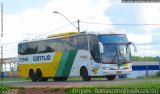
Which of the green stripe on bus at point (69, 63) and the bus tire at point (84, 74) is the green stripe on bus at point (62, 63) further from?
the bus tire at point (84, 74)

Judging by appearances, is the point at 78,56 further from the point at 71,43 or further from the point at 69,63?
the point at 69,63

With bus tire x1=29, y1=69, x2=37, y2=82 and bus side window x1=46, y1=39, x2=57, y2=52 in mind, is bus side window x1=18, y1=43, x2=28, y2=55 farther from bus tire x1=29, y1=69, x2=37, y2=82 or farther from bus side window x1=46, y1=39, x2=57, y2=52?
bus side window x1=46, y1=39, x2=57, y2=52

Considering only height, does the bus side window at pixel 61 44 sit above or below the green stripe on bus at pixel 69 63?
above

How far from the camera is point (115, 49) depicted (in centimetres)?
3291

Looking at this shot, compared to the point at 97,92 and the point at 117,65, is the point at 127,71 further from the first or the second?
the point at 97,92

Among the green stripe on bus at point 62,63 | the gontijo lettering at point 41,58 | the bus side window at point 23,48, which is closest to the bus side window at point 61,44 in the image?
the green stripe on bus at point 62,63

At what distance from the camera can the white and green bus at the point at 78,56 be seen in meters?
32.9

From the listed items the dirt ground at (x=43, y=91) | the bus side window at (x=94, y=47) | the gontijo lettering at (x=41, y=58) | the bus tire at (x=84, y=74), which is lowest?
the dirt ground at (x=43, y=91)

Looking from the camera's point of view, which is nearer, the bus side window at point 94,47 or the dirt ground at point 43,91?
the dirt ground at point 43,91

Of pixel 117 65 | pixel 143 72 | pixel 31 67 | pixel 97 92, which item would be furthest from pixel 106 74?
pixel 143 72

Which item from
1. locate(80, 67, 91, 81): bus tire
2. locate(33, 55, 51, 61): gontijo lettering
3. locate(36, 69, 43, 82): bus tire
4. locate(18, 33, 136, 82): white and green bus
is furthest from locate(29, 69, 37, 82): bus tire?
locate(80, 67, 91, 81): bus tire

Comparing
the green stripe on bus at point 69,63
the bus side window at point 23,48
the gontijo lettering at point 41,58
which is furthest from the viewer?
the bus side window at point 23,48

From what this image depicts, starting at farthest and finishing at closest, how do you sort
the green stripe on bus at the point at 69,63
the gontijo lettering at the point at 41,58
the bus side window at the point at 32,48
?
the bus side window at the point at 32,48
the gontijo lettering at the point at 41,58
the green stripe on bus at the point at 69,63

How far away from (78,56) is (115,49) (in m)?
3.11
